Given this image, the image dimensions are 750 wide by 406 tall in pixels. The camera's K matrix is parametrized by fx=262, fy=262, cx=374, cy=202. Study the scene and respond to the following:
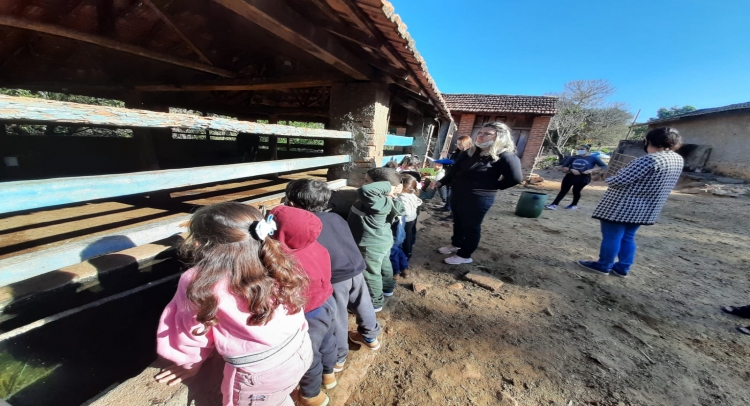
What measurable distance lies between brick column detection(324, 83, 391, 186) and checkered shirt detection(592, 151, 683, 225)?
2.59m

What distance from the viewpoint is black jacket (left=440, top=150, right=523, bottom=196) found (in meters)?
2.58

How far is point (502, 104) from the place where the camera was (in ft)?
47.4

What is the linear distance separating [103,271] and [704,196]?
49.7 feet

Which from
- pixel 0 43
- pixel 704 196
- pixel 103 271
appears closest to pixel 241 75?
pixel 0 43

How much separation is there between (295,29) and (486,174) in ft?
6.99

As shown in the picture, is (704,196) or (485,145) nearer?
(485,145)

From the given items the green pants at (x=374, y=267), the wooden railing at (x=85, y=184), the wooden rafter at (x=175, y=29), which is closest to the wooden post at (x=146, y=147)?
the wooden rafter at (x=175, y=29)

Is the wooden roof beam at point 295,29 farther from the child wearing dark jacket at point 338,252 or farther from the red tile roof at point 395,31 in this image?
the child wearing dark jacket at point 338,252

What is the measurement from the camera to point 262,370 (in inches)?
44.8

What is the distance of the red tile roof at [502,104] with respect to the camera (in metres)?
13.7

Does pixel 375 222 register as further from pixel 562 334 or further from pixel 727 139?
pixel 727 139

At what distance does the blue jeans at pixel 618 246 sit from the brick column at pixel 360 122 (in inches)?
109

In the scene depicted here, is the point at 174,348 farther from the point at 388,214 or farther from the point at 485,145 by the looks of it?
the point at 485,145

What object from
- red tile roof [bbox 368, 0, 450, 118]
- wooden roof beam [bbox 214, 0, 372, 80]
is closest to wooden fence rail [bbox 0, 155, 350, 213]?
wooden roof beam [bbox 214, 0, 372, 80]
